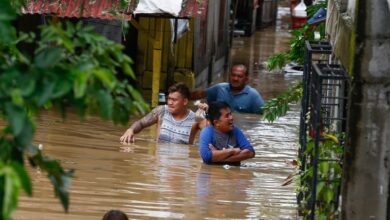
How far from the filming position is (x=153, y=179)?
451 inches

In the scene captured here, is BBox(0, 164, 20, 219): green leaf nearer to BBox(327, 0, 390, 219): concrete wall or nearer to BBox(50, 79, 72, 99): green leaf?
BBox(50, 79, 72, 99): green leaf

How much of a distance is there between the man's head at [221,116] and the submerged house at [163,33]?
7.31 feet

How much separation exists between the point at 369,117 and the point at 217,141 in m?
5.29

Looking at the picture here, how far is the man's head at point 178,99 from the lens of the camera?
520 inches

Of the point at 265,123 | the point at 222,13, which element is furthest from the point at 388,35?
the point at 222,13

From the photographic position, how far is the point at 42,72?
12.8 ft

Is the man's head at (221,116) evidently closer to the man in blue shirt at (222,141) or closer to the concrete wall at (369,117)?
the man in blue shirt at (222,141)

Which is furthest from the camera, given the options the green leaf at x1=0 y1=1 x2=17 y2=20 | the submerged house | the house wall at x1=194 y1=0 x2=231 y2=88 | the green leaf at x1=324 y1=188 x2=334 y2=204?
the house wall at x1=194 y1=0 x2=231 y2=88

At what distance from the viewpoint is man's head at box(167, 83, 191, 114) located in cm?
1322

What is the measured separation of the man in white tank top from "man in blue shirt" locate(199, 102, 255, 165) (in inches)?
41.7

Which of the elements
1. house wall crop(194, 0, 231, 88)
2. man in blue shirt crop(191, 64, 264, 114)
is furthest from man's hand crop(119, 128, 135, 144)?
house wall crop(194, 0, 231, 88)

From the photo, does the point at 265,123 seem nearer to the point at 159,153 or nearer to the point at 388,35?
the point at 159,153

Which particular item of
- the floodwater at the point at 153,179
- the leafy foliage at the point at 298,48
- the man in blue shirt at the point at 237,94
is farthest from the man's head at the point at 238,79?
the leafy foliage at the point at 298,48

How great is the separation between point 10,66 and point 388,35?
3462mm
